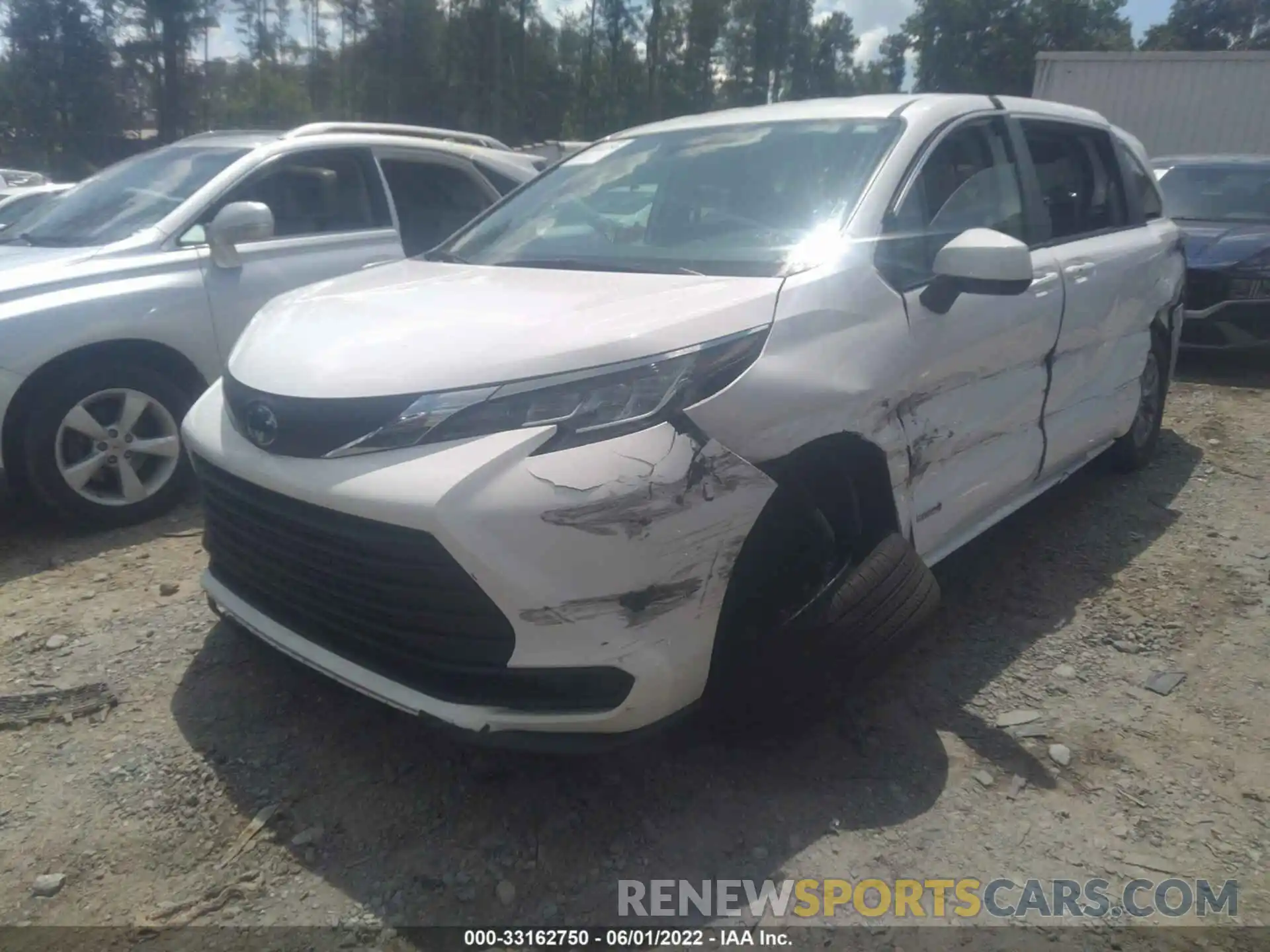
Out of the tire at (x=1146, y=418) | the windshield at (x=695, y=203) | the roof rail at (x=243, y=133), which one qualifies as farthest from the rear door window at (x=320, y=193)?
the tire at (x=1146, y=418)

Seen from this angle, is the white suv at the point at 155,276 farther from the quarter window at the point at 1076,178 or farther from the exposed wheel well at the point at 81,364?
the quarter window at the point at 1076,178

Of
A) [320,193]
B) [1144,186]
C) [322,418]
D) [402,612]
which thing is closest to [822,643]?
[402,612]

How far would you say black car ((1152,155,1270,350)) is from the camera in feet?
23.4

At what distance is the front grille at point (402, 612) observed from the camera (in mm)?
2160

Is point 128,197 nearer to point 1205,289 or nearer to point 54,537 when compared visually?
point 54,537

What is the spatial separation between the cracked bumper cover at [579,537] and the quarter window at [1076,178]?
91.3 inches

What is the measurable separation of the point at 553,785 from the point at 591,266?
4.96ft

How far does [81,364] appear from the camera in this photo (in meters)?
3.95

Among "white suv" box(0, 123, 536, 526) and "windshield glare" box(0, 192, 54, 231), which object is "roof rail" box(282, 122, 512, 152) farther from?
"windshield glare" box(0, 192, 54, 231)

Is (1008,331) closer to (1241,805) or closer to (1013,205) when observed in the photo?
(1013,205)

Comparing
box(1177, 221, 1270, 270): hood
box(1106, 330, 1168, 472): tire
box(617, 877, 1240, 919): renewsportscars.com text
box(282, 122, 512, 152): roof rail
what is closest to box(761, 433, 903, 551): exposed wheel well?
box(617, 877, 1240, 919): renewsportscars.com text

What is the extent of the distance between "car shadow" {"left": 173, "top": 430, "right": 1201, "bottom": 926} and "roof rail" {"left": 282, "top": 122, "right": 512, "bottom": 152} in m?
2.89

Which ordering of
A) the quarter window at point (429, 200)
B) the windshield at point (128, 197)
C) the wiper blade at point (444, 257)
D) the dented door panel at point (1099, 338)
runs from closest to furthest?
the wiper blade at point (444, 257) → the dented door panel at point (1099, 338) → the windshield at point (128, 197) → the quarter window at point (429, 200)

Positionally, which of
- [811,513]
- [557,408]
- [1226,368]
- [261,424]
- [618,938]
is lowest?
[618,938]
